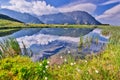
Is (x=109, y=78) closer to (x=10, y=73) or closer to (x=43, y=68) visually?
(x=43, y=68)

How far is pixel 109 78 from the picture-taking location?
8766 millimetres

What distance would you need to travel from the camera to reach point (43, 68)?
9359 mm

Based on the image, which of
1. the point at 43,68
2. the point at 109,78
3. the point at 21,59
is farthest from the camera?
the point at 21,59

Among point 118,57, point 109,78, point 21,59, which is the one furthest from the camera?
point 21,59

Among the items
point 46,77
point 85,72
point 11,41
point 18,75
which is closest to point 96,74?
point 85,72

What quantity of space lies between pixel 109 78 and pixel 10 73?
2.77 m

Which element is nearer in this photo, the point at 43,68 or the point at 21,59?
the point at 43,68

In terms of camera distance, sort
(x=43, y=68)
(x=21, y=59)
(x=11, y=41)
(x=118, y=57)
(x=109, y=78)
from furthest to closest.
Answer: (x=11, y=41), (x=21, y=59), (x=118, y=57), (x=43, y=68), (x=109, y=78)

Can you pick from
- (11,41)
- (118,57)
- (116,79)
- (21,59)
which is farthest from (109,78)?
(11,41)

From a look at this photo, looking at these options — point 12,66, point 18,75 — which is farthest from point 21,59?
point 18,75

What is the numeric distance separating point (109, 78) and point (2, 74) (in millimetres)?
2938

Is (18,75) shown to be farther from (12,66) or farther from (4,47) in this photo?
(4,47)

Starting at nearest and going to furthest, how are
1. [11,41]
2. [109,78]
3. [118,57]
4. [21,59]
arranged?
1. [109,78]
2. [118,57]
3. [21,59]
4. [11,41]

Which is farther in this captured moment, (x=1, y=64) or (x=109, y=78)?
(x=1, y=64)
